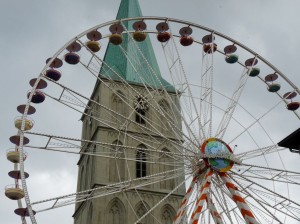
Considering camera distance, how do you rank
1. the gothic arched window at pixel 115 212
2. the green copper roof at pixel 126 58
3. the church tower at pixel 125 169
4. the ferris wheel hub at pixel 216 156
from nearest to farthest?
the ferris wheel hub at pixel 216 156
the church tower at pixel 125 169
the gothic arched window at pixel 115 212
the green copper roof at pixel 126 58

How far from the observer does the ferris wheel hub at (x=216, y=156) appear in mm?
18375

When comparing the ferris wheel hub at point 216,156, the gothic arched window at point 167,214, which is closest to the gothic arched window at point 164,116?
the ferris wheel hub at point 216,156

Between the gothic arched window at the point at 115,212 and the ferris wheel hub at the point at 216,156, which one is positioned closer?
the ferris wheel hub at the point at 216,156

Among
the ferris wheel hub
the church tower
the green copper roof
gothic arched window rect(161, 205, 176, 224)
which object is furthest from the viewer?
the green copper roof

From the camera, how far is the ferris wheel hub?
1838cm

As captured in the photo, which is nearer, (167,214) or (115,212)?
(115,212)

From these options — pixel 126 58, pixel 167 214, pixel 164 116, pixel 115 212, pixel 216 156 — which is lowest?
pixel 167 214

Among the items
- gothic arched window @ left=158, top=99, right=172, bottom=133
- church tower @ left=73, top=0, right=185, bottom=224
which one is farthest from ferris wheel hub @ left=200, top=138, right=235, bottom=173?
church tower @ left=73, top=0, right=185, bottom=224

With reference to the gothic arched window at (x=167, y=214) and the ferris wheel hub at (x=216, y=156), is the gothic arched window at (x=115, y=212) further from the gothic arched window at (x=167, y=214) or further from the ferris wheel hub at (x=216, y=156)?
the ferris wheel hub at (x=216, y=156)

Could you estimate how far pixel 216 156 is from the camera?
18469 mm

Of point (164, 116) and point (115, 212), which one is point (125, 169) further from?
point (164, 116)

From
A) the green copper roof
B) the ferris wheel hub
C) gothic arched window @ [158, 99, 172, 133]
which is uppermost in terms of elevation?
the green copper roof

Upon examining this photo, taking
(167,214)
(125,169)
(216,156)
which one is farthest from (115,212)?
(216,156)

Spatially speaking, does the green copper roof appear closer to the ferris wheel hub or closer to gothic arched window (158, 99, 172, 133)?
gothic arched window (158, 99, 172, 133)
